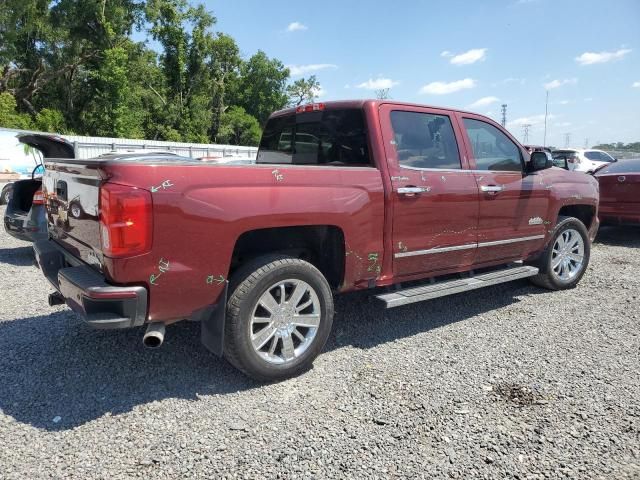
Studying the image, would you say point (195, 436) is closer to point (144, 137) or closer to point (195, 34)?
point (144, 137)

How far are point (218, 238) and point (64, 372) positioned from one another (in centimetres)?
159

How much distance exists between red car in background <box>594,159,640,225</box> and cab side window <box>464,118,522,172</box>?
15.9ft

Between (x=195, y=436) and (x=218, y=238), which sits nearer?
(x=195, y=436)

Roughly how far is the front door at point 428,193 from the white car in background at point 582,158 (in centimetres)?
1658

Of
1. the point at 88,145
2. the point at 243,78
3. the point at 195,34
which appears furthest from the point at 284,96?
the point at 88,145

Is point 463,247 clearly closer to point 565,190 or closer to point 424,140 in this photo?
point 424,140

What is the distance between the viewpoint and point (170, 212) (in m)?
2.73

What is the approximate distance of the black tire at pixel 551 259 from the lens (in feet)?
17.7

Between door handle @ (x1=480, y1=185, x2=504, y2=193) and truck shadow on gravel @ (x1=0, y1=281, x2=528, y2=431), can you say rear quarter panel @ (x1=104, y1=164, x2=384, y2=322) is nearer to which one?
truck shadow on gravel @ (x1=0, y1=281, x2=528, y2=431)

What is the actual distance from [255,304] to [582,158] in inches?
773

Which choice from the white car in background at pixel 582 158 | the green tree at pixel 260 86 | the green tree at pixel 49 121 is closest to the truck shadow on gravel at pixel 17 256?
the white car in background at pixel 582 158

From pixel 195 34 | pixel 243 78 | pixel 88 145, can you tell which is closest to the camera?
pixel 88 145

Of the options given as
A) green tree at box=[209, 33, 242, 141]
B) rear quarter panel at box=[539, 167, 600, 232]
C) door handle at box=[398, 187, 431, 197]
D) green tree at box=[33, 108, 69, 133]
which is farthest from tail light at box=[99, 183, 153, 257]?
green tree at box=[209, 33, 242, 141]

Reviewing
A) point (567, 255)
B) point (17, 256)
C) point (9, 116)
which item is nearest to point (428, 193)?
point (567, 255)
